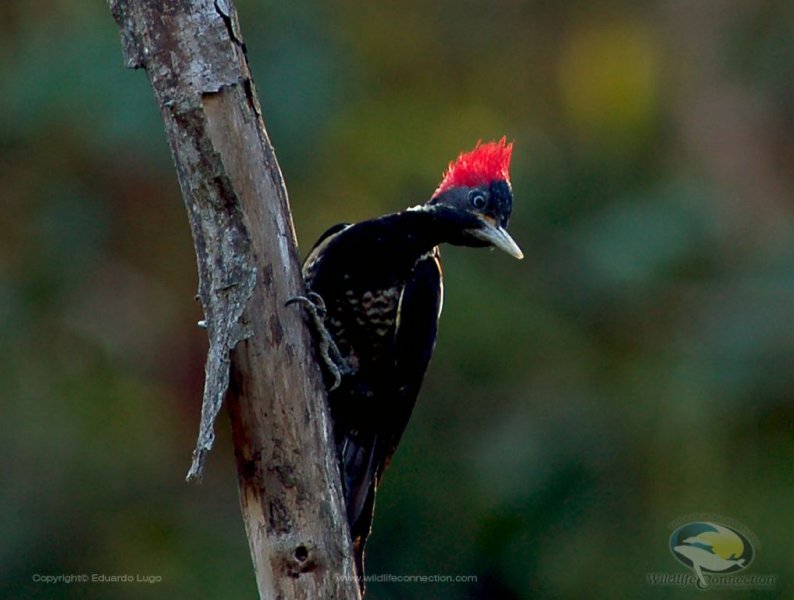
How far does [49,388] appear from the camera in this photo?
741 centimetres

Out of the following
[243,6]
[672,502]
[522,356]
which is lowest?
[672,502]

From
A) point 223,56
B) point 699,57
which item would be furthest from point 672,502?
point 223,56

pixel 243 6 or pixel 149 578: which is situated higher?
pixel 243 6

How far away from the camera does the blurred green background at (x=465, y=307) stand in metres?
7.41

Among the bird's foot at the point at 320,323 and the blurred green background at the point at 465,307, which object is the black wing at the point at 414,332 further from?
the blurred green background at the point at 465,307

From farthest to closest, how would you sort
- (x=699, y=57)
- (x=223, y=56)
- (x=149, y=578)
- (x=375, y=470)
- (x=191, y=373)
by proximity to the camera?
(x=699, y=57) < (x=191, y=373) < (x=149, y=578) < (x=375, y=470) < (x=223, y=56)

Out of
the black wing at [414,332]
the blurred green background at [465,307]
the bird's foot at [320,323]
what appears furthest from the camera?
the blurred green background at [465,307]

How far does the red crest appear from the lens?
169 inches

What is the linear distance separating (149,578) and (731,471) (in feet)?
10.4

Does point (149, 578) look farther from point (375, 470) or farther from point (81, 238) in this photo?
point (375, 470)

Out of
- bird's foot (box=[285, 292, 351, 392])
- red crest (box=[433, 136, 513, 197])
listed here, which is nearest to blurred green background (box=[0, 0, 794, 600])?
red crest (box=[433, 136, 513, 197])

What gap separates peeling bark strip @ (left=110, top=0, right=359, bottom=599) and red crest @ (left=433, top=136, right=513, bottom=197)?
105 cm

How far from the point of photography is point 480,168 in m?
4.30

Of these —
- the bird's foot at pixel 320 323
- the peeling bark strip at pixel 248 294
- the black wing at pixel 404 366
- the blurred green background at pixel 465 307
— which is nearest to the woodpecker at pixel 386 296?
the black wing at pixel 404 366
